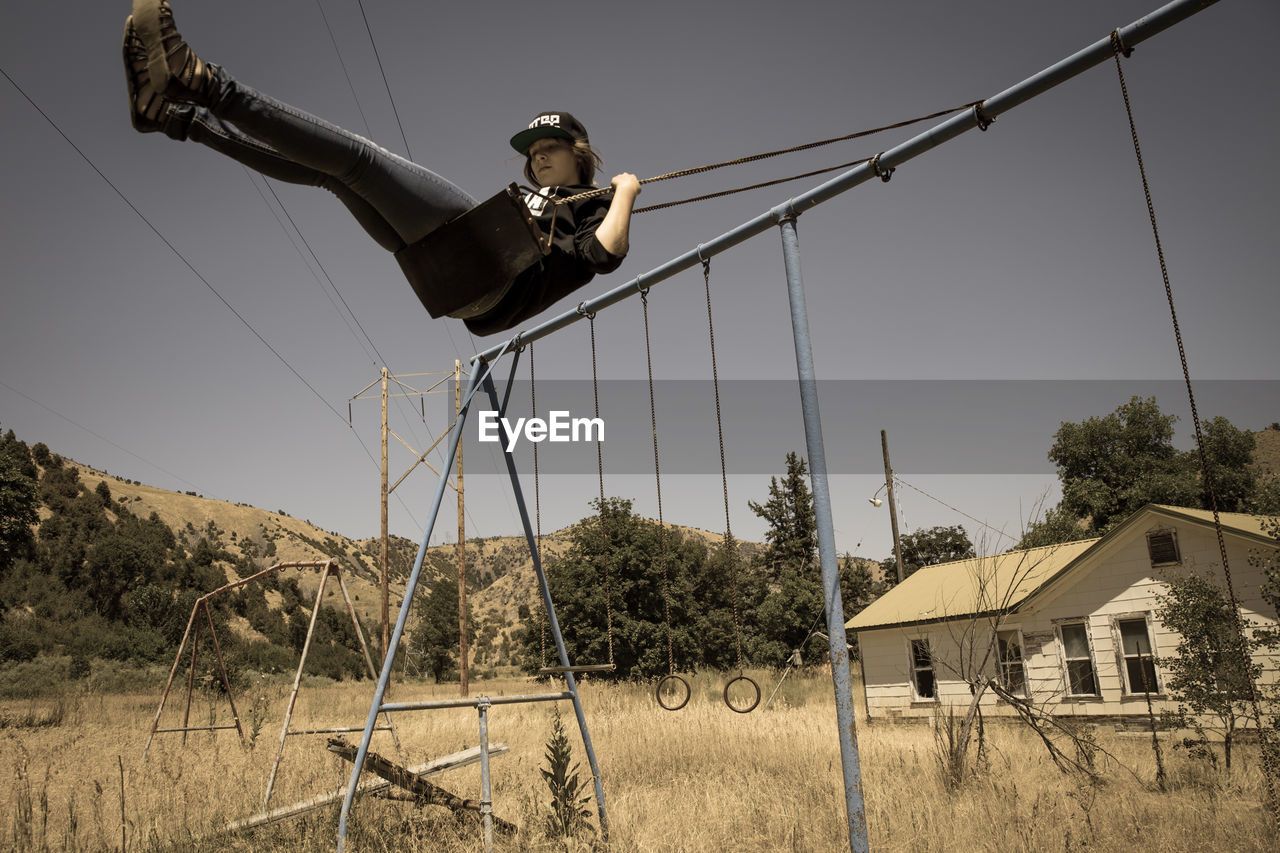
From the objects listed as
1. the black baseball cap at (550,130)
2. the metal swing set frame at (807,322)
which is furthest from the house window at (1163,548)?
the black baseball cap at (550,130)

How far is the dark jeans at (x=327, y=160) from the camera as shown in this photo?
2.88 meters

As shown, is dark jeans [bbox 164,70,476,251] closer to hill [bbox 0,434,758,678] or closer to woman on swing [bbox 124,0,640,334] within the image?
woman on swing [bbox 124,0,640,334]

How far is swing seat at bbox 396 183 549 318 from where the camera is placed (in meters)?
3.45

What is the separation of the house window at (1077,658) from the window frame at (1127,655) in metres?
0.58

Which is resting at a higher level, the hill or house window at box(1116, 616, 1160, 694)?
the hill

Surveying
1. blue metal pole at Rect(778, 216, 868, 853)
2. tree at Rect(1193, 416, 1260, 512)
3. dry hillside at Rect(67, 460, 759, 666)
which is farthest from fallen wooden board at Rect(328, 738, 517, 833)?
dry hillside at Rect(67, 460, 759, 666)

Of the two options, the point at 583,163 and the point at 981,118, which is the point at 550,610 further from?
the point at 981,118

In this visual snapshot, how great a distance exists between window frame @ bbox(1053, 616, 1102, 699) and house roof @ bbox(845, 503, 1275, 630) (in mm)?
1012

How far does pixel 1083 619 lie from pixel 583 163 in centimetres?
1675

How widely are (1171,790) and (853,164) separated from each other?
818 centimetres

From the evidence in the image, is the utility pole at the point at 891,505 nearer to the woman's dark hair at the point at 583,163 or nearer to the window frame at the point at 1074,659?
the window frame at the point at 1074,659

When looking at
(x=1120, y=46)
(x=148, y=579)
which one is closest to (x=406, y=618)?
(x=1120, y=46)

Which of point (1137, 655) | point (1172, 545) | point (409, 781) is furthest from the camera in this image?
point (1137, 655)

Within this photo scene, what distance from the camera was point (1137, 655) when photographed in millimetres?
15453
